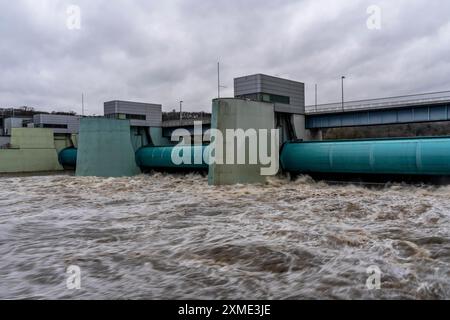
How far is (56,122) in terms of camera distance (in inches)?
2261

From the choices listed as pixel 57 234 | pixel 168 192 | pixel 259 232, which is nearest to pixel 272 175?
pixel 168 192

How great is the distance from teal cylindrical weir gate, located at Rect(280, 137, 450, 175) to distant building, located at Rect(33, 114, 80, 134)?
1716 inches

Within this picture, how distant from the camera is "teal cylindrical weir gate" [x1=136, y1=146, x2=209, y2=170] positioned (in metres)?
22.0

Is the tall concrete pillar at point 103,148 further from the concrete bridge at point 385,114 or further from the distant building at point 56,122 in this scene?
the distant building at point 56,122

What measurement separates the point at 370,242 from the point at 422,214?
3.72 m

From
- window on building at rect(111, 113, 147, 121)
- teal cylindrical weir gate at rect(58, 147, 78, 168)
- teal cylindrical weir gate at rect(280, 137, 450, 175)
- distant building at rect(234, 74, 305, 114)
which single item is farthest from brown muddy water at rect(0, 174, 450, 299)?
teal cylindrical weir gate at rect(58, 147, 78, 168)

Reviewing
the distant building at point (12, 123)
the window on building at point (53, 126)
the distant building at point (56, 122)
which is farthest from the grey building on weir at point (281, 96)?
the distant building at point (12, 123)

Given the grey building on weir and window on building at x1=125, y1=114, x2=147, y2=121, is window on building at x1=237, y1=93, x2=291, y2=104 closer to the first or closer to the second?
the grey building on weir

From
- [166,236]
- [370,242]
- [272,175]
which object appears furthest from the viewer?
[272,175]

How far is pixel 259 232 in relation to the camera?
8523 mm

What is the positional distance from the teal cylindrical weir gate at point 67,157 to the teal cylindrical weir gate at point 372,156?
24643 millimetres

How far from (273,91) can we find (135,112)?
14.1m

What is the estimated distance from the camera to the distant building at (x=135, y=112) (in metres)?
30.2
